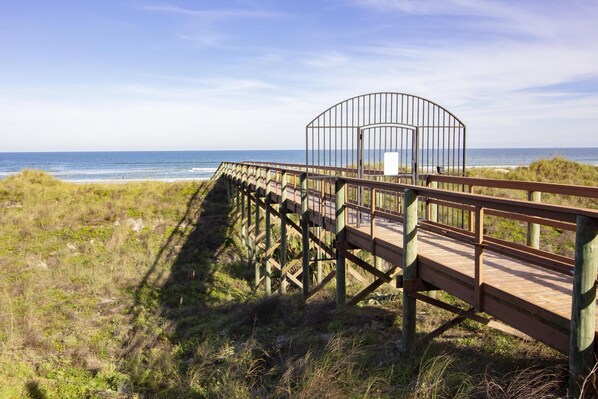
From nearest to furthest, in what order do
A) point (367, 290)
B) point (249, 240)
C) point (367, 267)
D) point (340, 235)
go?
point (367, 290)
point (367, 267)
point (340, 235)
point (249, 240)

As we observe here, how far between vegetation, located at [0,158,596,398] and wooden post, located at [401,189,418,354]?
0.25m

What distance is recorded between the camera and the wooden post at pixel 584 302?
3.40m

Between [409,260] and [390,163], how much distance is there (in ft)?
11.6

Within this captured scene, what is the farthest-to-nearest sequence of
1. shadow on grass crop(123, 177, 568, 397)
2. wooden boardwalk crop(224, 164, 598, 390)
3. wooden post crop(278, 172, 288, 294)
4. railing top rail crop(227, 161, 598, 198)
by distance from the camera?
wooden post crop(278, 172, 288, 294), railing top rail crop(227, 161, 598, 198), shadow on grass crop(123, 177, 568, 397), wooden boardwalk crop(224, 164, 598, 390)

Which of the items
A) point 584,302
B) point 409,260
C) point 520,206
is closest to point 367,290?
point 409,260

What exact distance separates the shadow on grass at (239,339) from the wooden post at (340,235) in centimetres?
30

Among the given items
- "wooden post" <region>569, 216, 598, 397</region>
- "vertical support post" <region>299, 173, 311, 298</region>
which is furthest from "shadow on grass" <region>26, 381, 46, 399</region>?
"wooden post" <region>569, 216, 598, 397</region>

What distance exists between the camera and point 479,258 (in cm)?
456

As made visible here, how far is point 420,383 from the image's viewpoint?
4.54 meters

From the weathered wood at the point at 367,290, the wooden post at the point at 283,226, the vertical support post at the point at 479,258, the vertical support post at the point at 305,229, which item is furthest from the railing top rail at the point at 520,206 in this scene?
the wooden post at the point at 283,226

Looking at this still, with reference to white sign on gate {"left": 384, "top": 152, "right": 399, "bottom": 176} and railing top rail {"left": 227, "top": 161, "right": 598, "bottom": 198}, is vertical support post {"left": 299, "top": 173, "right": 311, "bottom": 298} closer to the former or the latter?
white sign on gate {"left": 384, "top": 152, "right": 399, "bottom": 176}

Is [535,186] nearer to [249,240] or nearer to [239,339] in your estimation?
[239,339]

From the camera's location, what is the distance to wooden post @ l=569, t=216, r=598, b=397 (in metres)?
3.40

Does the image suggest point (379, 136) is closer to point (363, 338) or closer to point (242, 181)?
point (363, 338)
